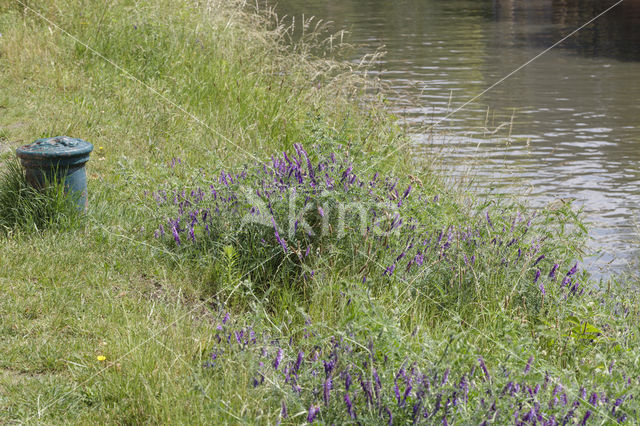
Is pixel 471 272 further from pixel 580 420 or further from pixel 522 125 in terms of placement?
pixel 522 125

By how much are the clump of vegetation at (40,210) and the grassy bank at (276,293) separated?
3cm

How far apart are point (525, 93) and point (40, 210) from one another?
1045 cm

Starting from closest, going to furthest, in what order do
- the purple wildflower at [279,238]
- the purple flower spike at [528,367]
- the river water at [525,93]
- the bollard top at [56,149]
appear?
the purple flower spike at [528,367]
the purple wildflower at [279,238]
the bollard top at [56,149]
the river water at [525,93]

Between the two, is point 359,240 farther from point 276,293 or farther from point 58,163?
point 58,163

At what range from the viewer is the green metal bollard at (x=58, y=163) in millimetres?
4719

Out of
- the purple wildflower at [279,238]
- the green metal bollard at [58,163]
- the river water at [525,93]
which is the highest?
the green metal bollard at [58,163]

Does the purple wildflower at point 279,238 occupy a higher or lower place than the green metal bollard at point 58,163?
lower

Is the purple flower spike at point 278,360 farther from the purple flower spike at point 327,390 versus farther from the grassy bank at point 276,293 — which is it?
the purple flower spike at point 327,390

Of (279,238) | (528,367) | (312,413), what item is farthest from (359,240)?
(312,413)

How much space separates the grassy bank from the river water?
823 millimetres

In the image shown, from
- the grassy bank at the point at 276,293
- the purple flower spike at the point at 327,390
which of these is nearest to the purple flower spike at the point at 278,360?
the grassy bank at the point at 276,293

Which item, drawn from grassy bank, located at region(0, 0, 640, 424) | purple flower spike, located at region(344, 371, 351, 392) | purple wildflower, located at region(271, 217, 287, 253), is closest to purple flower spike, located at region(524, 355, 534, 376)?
grassy bank, located at region(0, 0, 640, 424)

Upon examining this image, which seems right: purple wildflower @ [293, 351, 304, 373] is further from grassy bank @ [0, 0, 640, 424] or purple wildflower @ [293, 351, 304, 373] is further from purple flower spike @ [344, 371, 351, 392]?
purple flower spike @ [344, 371, 351, 392]

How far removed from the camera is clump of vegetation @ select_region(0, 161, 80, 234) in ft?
15.5
